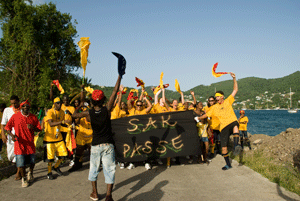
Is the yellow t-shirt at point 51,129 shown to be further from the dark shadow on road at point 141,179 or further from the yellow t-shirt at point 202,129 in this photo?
the yellow t-shirt at point 202,129

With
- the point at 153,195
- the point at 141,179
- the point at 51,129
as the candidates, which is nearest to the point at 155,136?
the point at 141,179

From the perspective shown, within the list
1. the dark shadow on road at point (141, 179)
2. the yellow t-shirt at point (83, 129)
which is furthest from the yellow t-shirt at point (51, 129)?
the dark shadow on road at point (141, 179)

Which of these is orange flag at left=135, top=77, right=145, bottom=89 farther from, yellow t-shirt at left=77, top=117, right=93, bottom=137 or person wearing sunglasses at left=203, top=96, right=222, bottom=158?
person wearing sunglasses at left=203, top=96, right=222, bottom=158

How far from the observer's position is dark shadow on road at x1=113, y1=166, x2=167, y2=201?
5.45 meters

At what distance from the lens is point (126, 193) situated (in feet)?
17.0

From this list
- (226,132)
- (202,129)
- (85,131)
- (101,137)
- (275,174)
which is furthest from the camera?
(202,129)

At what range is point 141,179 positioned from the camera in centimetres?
627

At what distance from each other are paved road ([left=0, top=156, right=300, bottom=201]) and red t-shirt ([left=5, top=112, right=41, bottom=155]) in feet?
2.86

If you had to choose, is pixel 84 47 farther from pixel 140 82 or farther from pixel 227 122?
pixel 227 122

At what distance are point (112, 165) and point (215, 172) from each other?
11.4 ft

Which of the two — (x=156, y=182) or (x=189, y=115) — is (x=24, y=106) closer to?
(x=156, y=182)

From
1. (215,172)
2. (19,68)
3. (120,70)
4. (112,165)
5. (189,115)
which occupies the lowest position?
(215,172)

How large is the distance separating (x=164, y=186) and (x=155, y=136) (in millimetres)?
2130

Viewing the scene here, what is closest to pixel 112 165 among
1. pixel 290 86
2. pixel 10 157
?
pixel 10 157
